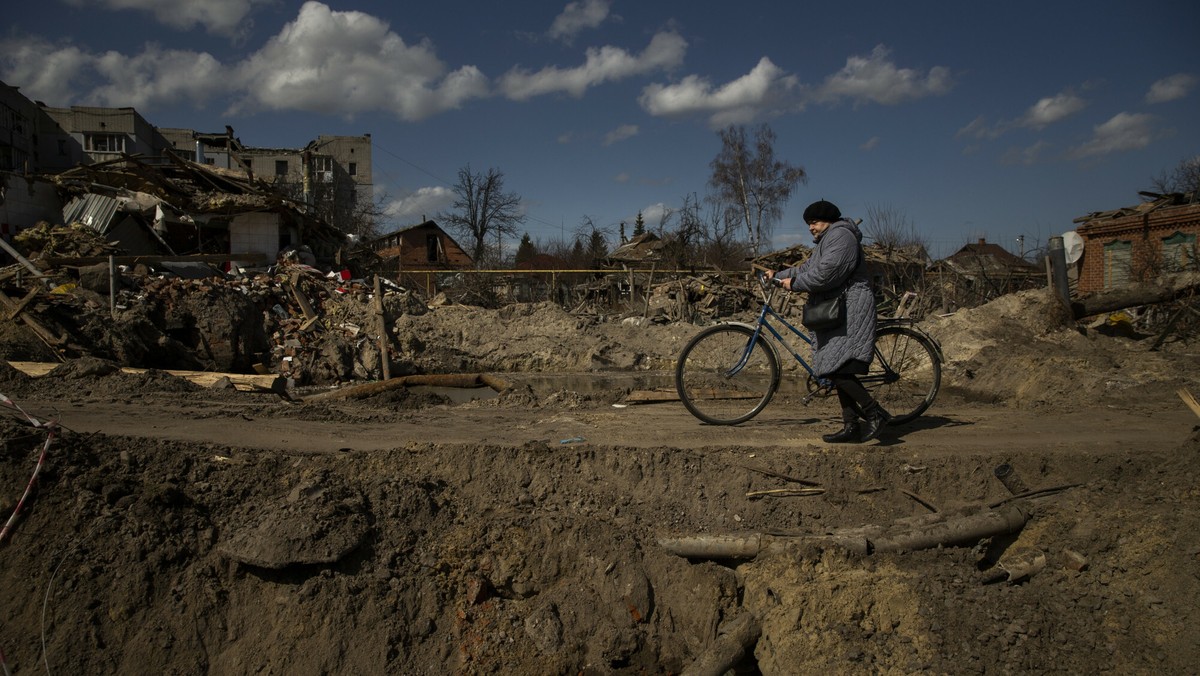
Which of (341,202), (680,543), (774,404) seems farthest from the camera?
(341,202)

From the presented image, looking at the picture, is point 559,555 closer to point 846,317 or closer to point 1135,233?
point 846,317

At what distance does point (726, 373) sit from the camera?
19.2 ft

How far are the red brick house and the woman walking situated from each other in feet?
52.3

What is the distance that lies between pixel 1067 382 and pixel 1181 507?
14.9 ft

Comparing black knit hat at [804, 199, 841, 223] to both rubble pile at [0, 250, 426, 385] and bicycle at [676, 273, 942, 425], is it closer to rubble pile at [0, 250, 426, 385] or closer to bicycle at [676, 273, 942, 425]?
bicycle at [676, 273, 942, 425]

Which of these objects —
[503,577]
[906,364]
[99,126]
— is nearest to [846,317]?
[906,364]

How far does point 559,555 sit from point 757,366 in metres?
2.60

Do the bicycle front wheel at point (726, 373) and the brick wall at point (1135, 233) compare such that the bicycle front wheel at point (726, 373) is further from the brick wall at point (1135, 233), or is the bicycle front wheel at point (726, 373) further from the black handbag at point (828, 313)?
the brick wall at point (1135, 233)

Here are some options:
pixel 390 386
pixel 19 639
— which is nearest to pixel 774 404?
pixel 390 386

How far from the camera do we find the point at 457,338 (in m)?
16.5

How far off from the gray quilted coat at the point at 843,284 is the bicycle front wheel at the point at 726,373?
670mm

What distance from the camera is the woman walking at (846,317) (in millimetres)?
5078

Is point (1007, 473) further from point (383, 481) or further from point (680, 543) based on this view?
point (383, 481)

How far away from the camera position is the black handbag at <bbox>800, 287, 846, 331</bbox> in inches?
202
